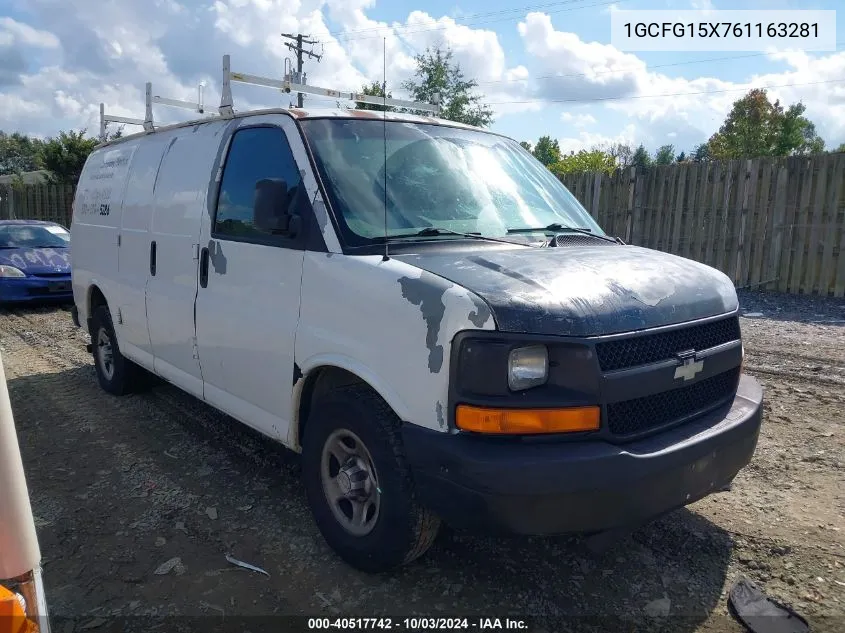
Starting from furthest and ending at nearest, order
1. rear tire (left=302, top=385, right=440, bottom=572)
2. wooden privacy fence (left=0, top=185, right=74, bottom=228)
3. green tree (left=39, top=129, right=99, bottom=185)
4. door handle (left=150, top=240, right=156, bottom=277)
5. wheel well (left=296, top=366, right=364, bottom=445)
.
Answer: green tree (left=39, top=129, right=99, bottom=185) → wooden privacy fence (left=0, top=185, right=74, bottom=228) → door handle (left=150, top=240, right=156, bottom=277) → wheel well (left=296, top=366, right=364, bottom=445) → rear tire (left=302, top=385, right=440, bottom=572)

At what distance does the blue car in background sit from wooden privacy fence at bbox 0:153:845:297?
9.72 m

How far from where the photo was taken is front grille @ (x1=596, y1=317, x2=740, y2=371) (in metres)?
2.49

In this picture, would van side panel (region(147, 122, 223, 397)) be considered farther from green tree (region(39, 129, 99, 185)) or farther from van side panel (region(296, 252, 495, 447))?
green tree (region(39, 129, 99, 185))

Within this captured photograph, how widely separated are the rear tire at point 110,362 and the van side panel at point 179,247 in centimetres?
107

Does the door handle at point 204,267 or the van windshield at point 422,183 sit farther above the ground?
the van windshield at point 422,183

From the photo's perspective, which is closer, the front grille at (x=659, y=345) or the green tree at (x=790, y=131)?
the front grille at (x=659, y=345)

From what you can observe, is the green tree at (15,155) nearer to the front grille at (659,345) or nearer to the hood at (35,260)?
the hood at (35,260)

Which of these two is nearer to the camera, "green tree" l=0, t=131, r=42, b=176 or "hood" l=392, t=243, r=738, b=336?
"hood" l=392, t=243, r=738, b=336

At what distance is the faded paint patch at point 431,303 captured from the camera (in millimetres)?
2441

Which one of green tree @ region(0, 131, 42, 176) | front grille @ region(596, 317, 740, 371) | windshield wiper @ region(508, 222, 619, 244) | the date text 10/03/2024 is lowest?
the date text 10/03/2024

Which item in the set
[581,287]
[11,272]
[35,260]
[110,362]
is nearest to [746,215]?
[581,287]

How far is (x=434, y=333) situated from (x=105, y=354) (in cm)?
453

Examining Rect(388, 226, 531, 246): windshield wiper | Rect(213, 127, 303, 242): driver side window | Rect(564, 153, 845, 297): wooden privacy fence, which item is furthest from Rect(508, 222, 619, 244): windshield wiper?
Rect(564, 153, 845, 297): wooden privacy fence

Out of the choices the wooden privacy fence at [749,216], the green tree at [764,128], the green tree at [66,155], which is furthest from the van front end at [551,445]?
the green tree at [764,128]
